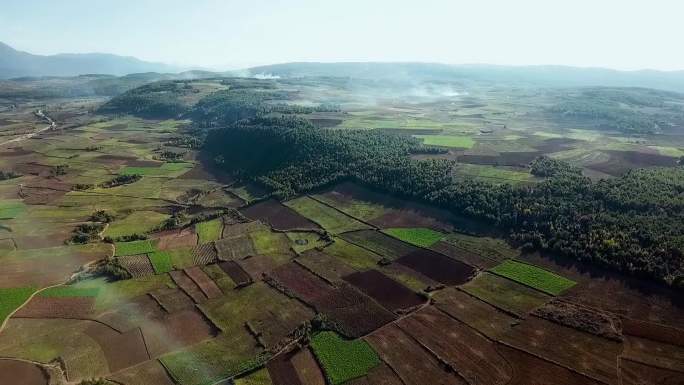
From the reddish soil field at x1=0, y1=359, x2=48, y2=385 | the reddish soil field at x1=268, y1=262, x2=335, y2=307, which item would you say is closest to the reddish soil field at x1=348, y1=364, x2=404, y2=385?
the reddish soil field at x1=268, y1=262, x2=335, y2=307

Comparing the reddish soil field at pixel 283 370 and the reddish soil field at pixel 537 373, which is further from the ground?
the reddish soil field at pixel 537 373

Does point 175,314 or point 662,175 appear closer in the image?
point 175,314

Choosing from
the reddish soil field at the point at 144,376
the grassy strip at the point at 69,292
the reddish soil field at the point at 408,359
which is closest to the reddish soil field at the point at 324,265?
the reddish soil field at the point at 408,359

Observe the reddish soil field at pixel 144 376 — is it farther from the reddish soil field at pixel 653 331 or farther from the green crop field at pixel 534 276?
the reddish soil field at pixel 653 331

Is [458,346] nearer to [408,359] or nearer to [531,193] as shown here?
[408,359]

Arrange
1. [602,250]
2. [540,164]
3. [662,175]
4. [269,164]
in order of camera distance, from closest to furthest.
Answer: [602,250]
[662,175]
[540,164]
[269,164]

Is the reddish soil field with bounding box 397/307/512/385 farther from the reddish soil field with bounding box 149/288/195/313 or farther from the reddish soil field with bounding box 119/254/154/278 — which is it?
the reddish soil field with bounding box 119/254/154/278

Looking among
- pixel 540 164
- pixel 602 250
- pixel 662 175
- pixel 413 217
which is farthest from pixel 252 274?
pixel 662 175

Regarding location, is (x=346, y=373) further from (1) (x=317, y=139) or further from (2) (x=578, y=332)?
(1) (x=317, y=139)
